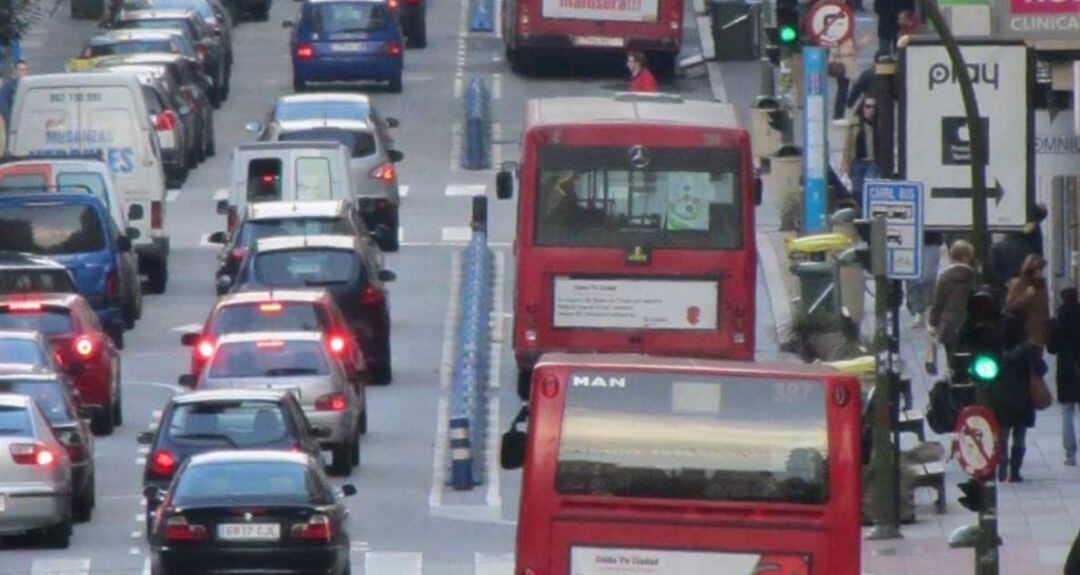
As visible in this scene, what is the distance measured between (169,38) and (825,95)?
1883 cm

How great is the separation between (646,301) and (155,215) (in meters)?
10.8

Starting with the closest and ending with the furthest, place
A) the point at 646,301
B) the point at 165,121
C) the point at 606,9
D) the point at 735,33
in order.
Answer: the point at 646,301 < the point at 165,121 < the point at 606,9 < the point at 735,33

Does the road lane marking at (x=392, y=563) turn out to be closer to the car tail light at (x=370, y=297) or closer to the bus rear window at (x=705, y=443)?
the bus rear window at (x=705, y=443)

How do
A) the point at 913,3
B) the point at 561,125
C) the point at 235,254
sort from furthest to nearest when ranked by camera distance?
the point at 913,3
the point at 235,254
the point at 561,125

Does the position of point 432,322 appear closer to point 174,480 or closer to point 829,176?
point 829,176

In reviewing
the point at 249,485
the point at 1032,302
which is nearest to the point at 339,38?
the point at 1032,302

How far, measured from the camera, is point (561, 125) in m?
32.6

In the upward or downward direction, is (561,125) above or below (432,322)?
above

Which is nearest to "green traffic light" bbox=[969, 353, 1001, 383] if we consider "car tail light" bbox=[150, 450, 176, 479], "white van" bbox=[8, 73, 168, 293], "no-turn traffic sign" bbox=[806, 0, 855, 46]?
"car tail light" bbox=[150, 450, 176, 479]

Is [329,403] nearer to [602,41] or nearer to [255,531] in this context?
[255,531]

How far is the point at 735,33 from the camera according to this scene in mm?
62469

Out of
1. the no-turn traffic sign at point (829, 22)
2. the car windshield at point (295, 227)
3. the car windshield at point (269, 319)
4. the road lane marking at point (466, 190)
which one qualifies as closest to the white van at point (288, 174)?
the car windshield at point (295, 227)

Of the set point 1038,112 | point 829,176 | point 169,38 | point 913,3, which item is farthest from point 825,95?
point 169,38

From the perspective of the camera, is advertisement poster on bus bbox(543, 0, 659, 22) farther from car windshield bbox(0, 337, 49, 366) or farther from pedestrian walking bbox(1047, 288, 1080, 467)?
pedestrian walking bbox(1047, 288, 1080, 467)
